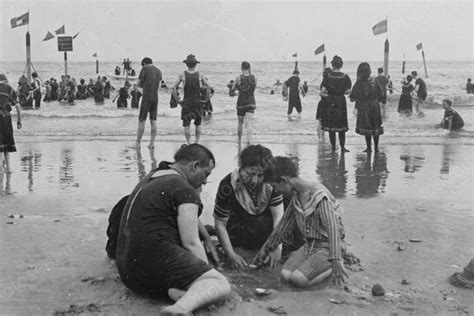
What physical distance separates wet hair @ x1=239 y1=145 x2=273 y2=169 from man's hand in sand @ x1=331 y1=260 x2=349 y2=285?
2.97 feet

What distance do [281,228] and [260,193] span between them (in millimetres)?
406

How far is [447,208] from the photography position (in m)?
7.74

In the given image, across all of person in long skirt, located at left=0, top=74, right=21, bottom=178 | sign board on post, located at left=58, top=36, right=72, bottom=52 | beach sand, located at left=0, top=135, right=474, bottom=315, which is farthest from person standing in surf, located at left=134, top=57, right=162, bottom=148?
sign board on post, located at left=58, top=36, right=72, bottom=52

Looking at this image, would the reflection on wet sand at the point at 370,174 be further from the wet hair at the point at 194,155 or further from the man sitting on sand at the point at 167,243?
the man sitting on sand at the point at 167,243

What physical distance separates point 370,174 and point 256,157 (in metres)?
5.86

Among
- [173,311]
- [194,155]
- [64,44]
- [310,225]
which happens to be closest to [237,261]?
[310,225]

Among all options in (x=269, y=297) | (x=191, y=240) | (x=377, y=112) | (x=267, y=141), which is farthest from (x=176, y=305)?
(x=267, y=141)

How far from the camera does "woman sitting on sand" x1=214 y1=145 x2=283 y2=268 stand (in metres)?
4.99

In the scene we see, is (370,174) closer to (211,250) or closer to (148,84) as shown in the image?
(148,84)

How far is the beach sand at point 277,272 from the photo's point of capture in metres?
4.44

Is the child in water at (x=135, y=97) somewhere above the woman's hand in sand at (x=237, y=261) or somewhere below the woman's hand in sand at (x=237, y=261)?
above

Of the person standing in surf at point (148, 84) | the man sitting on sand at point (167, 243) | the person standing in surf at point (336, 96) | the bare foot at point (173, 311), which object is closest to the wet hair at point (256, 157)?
the man sitting on sand at point (167, 243)

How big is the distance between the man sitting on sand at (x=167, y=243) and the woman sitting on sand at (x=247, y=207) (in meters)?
0.76

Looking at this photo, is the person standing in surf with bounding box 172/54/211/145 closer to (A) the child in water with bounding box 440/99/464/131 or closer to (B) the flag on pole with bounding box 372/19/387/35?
(A) the child in water with bounding box 440/99/464/131
